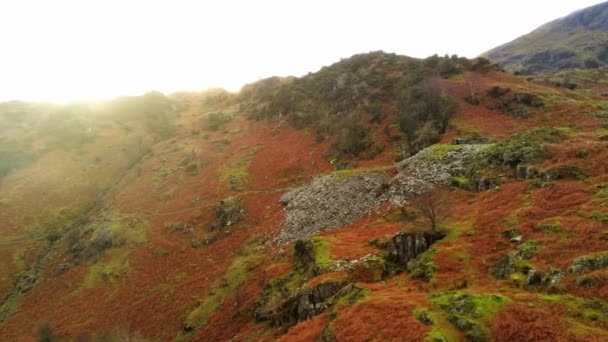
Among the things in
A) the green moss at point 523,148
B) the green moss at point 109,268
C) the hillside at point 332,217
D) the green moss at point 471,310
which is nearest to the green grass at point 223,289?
the hillside at point 332,217

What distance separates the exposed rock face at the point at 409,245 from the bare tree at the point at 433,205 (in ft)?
4.14

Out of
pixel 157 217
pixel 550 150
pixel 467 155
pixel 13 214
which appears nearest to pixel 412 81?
pixel 467 155

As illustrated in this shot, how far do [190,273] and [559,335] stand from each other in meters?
52.7

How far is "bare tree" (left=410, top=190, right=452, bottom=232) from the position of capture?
3922 centimetres

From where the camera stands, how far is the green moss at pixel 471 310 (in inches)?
922

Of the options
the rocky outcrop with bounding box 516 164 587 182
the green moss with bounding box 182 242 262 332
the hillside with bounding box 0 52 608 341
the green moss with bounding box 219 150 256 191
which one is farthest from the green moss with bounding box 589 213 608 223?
the green moss with bounding box 219 150 256 191

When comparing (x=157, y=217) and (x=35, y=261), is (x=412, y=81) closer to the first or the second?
(x=157, y=217)

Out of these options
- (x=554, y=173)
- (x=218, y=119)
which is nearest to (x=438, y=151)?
(x=554, y=173)

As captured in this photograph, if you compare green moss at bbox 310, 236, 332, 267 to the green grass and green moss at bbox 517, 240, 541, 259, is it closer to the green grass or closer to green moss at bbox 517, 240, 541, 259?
the green grass

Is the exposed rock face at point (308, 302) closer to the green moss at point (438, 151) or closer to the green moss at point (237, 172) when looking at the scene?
the green moss at point (438, 151)

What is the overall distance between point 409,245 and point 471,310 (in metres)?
14.6

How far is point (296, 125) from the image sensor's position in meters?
106

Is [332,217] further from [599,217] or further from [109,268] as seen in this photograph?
[109,268]

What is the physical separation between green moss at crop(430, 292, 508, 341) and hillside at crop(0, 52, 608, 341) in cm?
11
